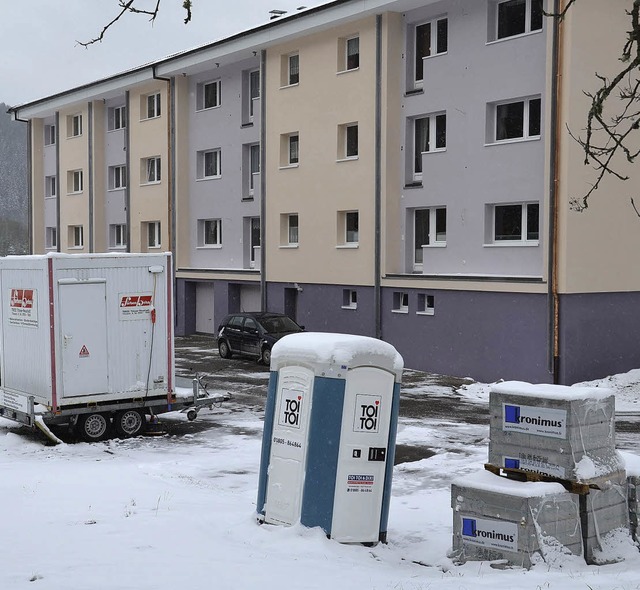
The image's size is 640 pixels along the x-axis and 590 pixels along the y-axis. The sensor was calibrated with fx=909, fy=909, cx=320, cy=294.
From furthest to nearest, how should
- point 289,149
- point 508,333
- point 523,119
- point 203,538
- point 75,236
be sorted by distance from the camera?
point 75,236, point 289,149, point 523,119, point 508,333, point 203,538

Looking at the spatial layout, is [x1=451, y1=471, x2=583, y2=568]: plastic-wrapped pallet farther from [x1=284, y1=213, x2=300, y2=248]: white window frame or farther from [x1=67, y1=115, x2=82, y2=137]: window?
[x1=67, y1=115, x2=82, y2=137]: window

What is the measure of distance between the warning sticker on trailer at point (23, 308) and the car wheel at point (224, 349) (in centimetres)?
1305

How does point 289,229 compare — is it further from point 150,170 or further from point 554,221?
point 554,221

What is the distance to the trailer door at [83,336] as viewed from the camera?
50.1 ft

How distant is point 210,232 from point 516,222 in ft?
54.4

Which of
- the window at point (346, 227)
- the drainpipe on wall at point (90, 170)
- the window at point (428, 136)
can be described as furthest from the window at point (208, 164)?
the window at point (428, 136)

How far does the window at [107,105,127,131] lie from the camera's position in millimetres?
42906

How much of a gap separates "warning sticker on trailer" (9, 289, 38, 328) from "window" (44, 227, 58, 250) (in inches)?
1333

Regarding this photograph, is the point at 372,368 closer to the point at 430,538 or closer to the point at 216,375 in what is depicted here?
the point at 430,538

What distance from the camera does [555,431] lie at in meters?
8.73

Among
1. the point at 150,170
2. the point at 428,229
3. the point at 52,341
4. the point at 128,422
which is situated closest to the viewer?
the point at 52,341

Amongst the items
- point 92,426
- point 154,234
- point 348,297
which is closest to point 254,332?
point 348,297

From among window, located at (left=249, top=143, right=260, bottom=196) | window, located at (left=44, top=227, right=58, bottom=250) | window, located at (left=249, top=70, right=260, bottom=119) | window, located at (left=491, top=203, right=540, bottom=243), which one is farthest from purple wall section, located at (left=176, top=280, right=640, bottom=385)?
window, located at (left=44, top=227, right=58, bottom=250)

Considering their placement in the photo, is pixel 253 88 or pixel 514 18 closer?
pixel 514 18
